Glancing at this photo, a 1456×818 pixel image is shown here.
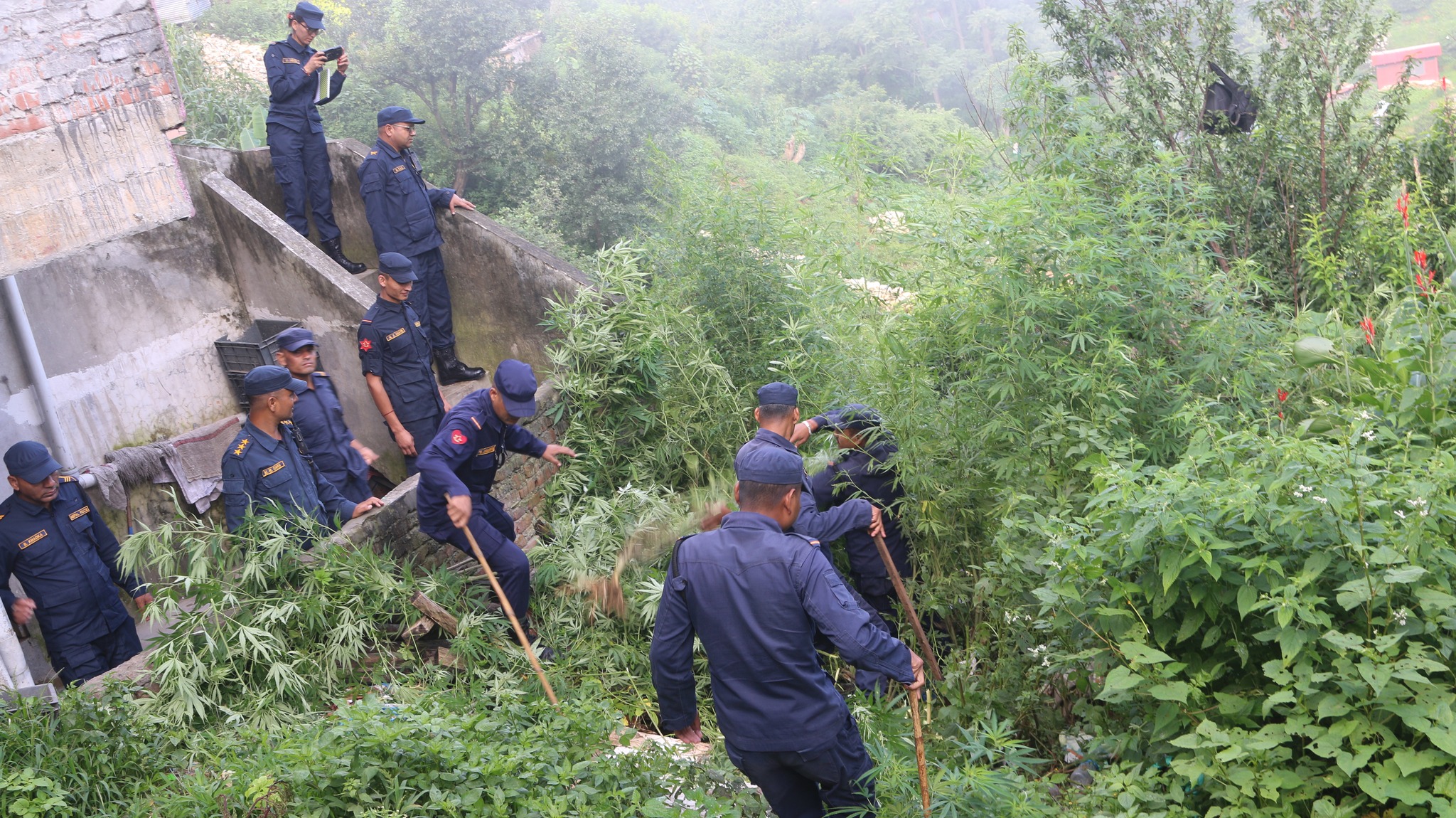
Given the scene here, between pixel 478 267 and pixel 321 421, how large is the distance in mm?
2168

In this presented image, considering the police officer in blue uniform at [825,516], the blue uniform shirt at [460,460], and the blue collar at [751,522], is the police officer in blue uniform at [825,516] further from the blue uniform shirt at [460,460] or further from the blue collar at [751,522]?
Result: the blue uniform shirt at [460,460]

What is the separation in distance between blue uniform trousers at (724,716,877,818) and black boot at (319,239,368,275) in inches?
228

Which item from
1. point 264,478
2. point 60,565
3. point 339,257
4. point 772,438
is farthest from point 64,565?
point 772,438

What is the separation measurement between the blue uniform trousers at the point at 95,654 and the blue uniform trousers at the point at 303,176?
3367 millimetres

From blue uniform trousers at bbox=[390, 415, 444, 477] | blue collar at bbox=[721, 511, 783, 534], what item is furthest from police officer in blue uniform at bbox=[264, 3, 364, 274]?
blue collar at bbox=[721, 511, 783, 534]

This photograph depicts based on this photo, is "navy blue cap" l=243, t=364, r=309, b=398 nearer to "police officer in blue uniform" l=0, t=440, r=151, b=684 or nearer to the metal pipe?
"police officer in blue uniform" l=0, t=440, r=151, b=684

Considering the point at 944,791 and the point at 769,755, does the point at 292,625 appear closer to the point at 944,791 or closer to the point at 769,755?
the point at 769,755

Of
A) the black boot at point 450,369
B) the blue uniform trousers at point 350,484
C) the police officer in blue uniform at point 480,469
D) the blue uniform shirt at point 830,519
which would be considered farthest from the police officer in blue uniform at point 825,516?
the black boot at point 450,369

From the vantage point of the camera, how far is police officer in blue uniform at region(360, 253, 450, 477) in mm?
6277

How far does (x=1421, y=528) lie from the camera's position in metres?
2.73

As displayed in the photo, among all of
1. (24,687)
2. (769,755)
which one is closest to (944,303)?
(769,755)

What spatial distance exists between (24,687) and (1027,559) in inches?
167

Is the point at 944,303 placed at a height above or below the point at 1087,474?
above

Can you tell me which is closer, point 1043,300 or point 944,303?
point 1043,300
